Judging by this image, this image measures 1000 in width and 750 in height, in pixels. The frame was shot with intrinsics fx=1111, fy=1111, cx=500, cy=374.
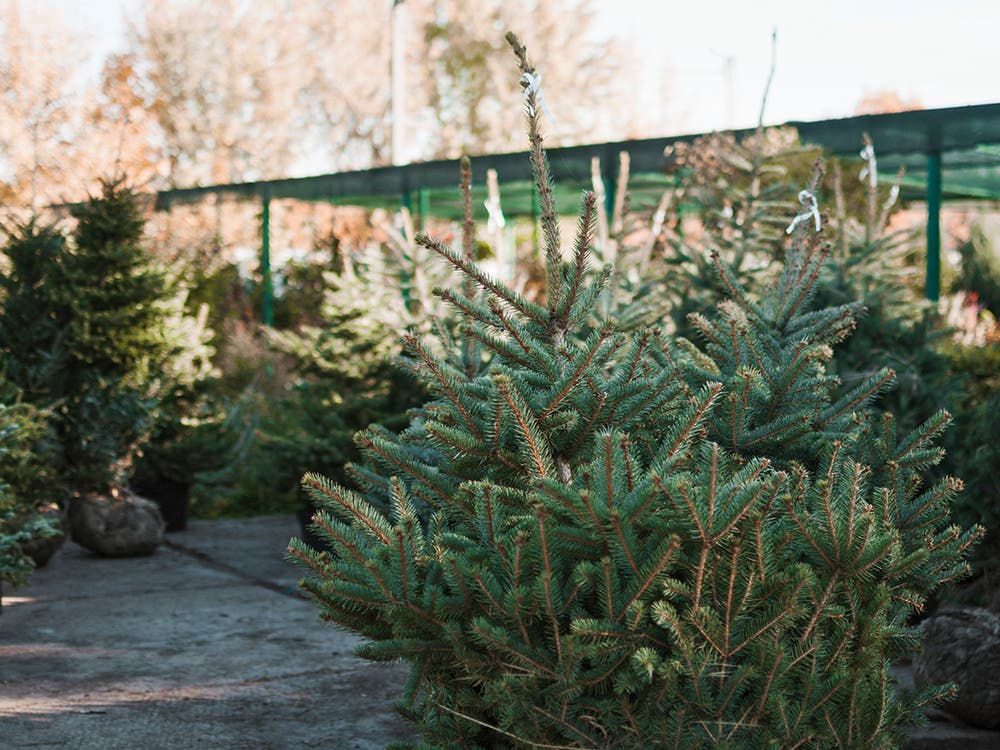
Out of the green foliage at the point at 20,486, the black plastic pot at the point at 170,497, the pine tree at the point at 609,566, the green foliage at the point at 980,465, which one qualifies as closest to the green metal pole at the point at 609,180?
the black plastic pot at the point at 170,497

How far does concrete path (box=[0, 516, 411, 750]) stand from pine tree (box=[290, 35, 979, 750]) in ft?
5.63

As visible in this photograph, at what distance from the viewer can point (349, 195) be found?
17047 mm

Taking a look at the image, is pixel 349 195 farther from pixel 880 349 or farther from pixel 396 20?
pixel 880 349

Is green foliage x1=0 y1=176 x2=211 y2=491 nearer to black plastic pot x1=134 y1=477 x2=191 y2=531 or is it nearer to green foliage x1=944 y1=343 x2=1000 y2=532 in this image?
black plastic pot x1=134 y1=477 x2=191 y2=531

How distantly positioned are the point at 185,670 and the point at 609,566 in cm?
354

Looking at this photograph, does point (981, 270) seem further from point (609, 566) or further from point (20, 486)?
point (609, 566)

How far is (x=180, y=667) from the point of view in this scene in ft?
17.8

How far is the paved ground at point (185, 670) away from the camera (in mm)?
4418

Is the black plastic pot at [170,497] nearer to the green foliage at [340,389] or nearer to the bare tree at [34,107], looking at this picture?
the green foliage at [340,389]

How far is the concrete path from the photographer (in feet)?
14.7

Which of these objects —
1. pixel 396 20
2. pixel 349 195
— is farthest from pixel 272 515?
pixel 396 20

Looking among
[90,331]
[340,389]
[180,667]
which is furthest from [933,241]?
[180,667]

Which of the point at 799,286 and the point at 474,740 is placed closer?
the point at 474,740

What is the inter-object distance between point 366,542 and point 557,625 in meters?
0.65
